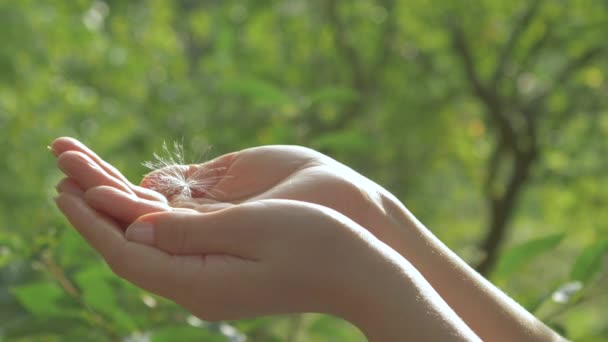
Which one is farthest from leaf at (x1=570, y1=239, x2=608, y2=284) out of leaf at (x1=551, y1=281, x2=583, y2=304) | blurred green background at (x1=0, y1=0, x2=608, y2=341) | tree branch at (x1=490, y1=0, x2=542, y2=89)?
tree branch at (x1=490, y1=0, x2=542, y2=89)

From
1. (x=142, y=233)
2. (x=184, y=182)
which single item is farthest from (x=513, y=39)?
(x=142, y=233)

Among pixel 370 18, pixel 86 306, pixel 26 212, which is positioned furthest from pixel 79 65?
pixel 86 306

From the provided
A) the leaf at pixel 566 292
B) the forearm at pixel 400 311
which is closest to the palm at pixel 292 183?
the forearm at pixel 400 311

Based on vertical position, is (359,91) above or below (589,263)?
above

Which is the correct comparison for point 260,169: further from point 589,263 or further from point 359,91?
point 359,91

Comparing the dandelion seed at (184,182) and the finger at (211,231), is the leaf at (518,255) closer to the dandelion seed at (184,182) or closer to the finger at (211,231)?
the dandelion seed at (184,182)

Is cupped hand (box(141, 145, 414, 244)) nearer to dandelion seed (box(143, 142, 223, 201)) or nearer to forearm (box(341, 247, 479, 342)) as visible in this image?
dandelion seed (box(143, 142, 223, 201))
